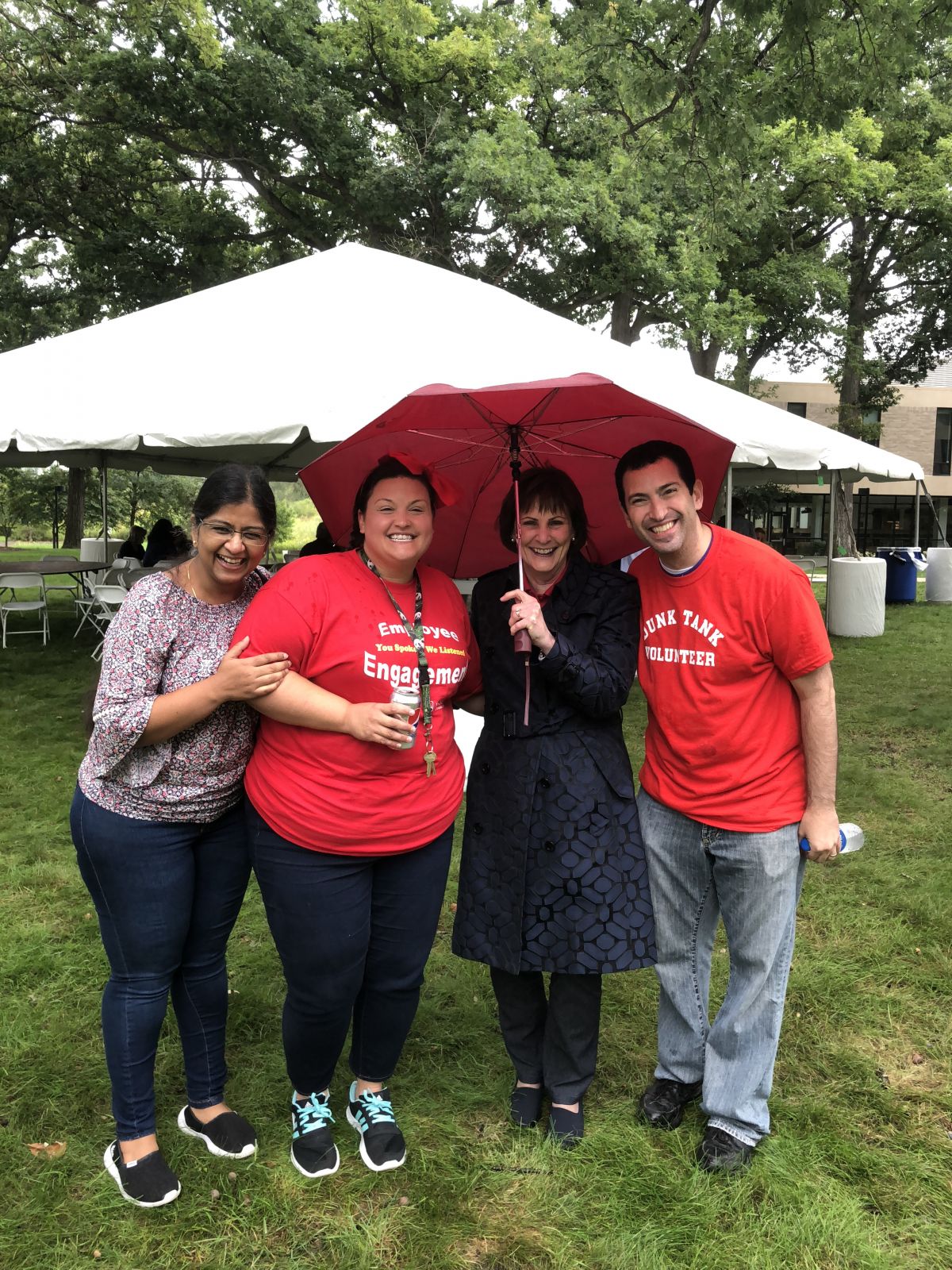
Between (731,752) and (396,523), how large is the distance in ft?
3.42

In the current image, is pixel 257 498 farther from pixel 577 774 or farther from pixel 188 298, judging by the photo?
pixel 188 298

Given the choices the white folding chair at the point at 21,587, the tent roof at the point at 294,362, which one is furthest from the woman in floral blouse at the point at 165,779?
the white folding chair at the point at 21,587

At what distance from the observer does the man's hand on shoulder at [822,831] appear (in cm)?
221

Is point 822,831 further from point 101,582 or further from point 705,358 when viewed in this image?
point 705,358

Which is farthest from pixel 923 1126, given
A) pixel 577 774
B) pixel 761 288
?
pixel 761 288

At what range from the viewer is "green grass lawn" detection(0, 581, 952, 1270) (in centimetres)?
215

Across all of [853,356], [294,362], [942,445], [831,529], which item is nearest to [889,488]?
[942,445]

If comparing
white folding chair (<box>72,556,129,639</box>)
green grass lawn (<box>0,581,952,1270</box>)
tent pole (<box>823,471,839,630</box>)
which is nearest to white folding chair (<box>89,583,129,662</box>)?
white folding chair (<box>72,556,129,639</box>)

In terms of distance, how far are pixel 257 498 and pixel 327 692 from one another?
505 millimetres

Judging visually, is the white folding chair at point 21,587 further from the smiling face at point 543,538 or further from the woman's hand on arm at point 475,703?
the smiling face at point 543,538

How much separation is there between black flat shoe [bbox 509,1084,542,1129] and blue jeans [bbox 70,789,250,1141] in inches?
35.5

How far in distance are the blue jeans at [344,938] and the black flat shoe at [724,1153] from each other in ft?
2.95

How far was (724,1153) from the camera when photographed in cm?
237

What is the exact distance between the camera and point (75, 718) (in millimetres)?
7297
